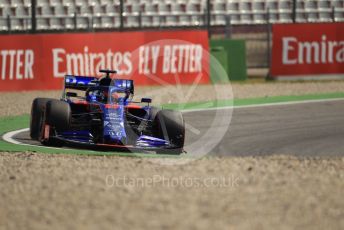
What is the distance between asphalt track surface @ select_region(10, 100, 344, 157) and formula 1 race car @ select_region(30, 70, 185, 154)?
66 centimetres

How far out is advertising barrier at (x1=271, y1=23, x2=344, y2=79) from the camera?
23094 millimetres

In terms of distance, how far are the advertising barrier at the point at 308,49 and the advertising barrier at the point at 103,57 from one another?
216cm

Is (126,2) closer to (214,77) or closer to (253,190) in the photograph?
(214,77)

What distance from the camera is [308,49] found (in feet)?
75.9

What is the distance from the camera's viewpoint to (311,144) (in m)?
11.8

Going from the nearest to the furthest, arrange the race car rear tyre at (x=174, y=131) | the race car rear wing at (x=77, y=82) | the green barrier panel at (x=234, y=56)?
1. the race car rear tyre at (x=174, y=131)
2. the race car rear wing at (x=77, y=82)
3. the green barrier panel at (x=234, y=56)

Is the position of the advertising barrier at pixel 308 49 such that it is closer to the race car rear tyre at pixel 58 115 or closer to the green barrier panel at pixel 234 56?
the green barrier panel at pixel 234 56

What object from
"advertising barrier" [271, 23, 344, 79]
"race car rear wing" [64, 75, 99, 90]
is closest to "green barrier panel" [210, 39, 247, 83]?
"advertising barrier" [271, 23, 344, 79]

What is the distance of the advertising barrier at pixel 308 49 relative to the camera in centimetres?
2309

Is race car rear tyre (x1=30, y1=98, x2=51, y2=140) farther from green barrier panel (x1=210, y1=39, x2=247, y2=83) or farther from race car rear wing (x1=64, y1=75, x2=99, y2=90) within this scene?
green barrier panel (x1=210, y1=39, x2=247, y2=83)

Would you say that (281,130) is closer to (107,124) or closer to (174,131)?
(174,131)
